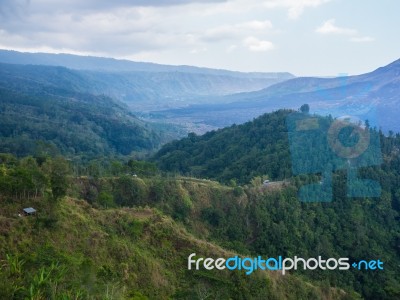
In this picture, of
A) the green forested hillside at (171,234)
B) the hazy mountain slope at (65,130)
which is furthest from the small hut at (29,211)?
the hazy mountain slope at (65,130)

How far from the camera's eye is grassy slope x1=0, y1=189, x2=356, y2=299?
14453 millimetres

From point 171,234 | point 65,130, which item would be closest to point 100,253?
point 171,234

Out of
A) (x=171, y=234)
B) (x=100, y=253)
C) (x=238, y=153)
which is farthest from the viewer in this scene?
(x=238, y=153)

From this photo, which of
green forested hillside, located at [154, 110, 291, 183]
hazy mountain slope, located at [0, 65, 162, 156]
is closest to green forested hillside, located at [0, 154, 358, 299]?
green forested hillside, located at [154, 110, 291, 183]

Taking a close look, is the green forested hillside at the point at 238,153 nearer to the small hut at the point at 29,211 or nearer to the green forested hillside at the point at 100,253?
the green forested hillside at the point at 100,253

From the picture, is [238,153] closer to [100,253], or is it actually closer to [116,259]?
[116,259]

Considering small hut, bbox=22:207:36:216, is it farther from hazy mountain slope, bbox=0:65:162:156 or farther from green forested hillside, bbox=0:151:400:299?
hazy mountain slope, bbox=0:65:162:156

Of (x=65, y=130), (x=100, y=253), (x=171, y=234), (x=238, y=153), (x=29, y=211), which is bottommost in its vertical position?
(x=65, y=130)

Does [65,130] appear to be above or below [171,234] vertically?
below

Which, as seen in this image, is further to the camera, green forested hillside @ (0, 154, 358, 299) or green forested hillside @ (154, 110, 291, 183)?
green forested hillside @ (154, 110, 291, 183)

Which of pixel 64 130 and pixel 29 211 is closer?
pixel 29 211

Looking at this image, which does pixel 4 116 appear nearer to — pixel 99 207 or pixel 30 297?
pixel 99 207

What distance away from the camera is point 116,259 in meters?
19.7

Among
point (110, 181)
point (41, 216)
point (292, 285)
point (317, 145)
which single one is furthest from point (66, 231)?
point (317, 145)
